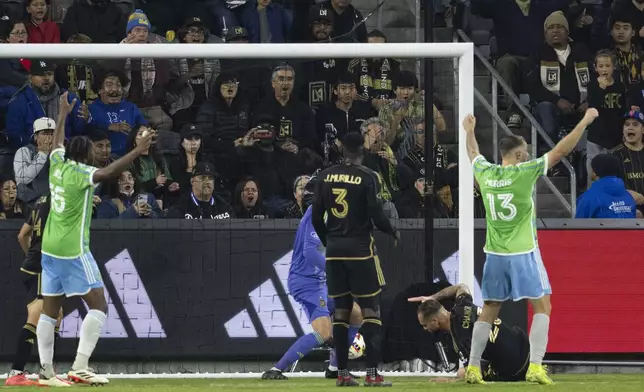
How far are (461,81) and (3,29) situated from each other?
5.97 m

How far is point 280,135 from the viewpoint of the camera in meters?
15.3

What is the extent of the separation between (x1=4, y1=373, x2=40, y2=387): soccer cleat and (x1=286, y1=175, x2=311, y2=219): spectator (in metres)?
3.50

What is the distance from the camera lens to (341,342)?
41.2 feet

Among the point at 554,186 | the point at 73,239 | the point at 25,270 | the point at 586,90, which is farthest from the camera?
the point at 586,90

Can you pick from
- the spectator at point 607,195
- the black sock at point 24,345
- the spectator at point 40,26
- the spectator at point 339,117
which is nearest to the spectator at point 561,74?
the spectator at point 607,195

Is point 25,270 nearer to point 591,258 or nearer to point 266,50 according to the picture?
point 266,50

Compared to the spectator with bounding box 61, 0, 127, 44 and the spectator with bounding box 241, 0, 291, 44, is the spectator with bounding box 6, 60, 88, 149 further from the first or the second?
the spectator with bounding box 241, 0, 291, 44

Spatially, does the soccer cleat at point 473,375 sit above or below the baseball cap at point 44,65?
below

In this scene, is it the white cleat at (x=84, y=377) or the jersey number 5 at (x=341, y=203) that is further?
the white cleat at (x=84, y=377)

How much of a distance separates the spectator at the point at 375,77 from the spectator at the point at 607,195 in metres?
2.49

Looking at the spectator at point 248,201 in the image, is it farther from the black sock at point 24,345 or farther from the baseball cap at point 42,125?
the black sock at point 24,345

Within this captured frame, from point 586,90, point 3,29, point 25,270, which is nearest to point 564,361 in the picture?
point 586,90

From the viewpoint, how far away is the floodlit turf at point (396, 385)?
12.0m

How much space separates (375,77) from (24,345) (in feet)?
14.9
